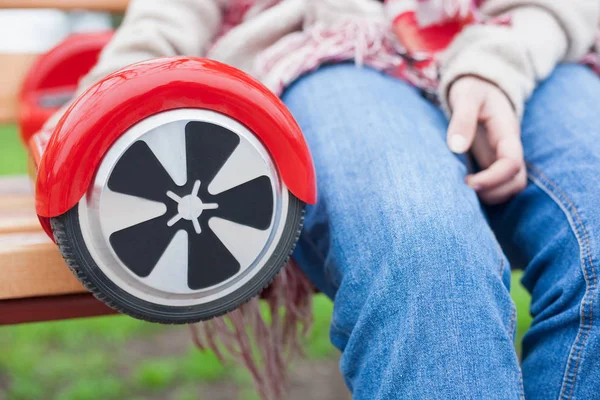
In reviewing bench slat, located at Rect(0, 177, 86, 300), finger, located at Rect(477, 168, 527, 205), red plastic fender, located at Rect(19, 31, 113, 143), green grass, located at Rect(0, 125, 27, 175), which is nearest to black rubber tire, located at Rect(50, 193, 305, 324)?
bench slat, located at Rect(0, 177, 86, 300)

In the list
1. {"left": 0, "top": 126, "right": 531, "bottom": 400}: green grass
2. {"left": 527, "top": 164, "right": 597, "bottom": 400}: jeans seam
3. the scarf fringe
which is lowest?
{"left": 0, "top": 126, "right": 531, "bottom": 400}: green grass

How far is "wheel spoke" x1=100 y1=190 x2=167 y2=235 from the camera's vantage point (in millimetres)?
533

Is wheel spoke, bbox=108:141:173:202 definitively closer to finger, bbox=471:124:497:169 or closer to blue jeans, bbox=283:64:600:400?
blue jeans, bbox=283:64:600:400

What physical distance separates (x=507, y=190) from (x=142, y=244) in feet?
1.38

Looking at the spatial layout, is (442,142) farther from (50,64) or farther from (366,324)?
(50,64)

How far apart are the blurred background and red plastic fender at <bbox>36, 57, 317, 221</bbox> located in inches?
35.2

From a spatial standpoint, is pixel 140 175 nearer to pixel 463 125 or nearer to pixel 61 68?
pixel 463 125

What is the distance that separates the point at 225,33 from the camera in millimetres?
977

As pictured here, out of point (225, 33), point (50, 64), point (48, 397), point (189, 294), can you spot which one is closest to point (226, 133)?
point (189, 294)

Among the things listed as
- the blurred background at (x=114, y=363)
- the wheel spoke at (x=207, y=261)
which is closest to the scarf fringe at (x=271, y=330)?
the wheel spoke at (x=207, y=261)

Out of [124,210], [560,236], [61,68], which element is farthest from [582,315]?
[61,68]

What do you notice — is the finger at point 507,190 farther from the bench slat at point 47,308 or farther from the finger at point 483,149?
the bench slat at point 47,308

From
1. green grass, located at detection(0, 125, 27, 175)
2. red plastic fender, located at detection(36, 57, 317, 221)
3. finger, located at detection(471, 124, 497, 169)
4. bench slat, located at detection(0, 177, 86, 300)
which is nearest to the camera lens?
red plastic fender, located at detection(36, 57, 317, 221)

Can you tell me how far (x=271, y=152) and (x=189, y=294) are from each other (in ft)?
0.49
